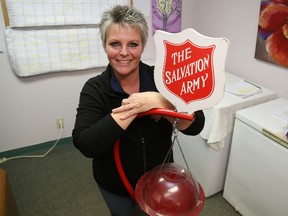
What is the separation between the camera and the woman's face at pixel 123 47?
0.86 m

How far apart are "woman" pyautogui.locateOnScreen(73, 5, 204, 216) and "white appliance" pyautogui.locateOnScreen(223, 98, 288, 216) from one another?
0.85 meters

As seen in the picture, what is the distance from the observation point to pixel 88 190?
2.17 m

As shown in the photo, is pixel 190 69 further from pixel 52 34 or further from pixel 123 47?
pixel 52 34

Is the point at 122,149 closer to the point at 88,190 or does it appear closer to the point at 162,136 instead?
the point at 162,136

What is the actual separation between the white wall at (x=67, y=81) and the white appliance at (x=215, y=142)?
28 cm

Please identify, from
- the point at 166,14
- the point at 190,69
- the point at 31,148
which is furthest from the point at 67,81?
the point at 190,69

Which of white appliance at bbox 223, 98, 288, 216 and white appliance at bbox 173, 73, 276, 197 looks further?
white appliance at bbox 173, 73, 276, 197

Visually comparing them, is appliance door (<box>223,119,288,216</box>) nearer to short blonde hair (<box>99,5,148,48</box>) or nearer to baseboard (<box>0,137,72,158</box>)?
short blonde hair (<box>99,5,148,48</box>)

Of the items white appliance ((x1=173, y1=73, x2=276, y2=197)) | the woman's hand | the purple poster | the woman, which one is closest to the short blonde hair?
the woman

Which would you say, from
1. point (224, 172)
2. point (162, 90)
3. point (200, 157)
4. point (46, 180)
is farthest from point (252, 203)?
point (46, 180)

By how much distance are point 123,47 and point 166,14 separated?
202 centimetres

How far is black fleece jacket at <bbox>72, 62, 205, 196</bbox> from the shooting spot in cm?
85

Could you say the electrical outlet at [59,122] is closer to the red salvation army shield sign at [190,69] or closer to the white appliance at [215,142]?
the white appliance at [215,142]

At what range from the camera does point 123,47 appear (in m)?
0.87
